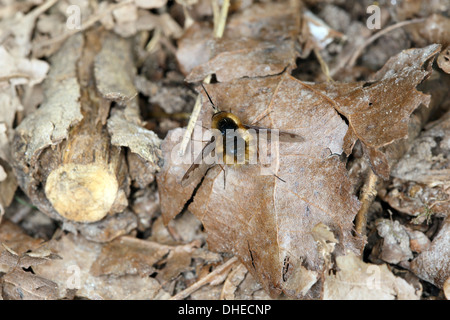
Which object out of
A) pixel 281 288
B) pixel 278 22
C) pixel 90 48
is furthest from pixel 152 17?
pixel 281 288

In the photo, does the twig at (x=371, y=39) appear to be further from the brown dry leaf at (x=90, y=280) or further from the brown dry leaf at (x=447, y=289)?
the brown dry leaf at (x=90, y=280)

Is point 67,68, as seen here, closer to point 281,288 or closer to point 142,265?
point 142,265

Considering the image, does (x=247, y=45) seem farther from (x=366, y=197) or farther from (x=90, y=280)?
(x=90, y=280)

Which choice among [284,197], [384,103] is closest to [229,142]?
[284,197]

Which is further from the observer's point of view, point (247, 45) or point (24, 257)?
point (247, 45)

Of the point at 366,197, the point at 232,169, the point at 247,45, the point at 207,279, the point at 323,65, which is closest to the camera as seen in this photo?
the point at 366,197

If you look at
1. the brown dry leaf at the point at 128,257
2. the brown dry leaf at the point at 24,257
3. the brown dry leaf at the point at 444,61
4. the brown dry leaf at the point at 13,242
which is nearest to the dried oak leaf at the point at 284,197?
the brown dry leaf at the point at 128,257
